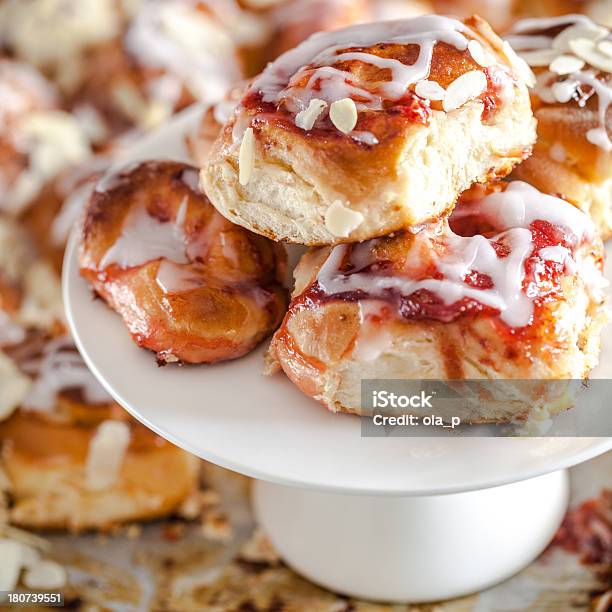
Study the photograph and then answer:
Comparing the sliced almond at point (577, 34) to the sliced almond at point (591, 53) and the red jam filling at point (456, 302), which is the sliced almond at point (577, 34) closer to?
the sliced almond at point (591, 53)

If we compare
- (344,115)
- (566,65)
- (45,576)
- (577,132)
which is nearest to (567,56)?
(566,65)

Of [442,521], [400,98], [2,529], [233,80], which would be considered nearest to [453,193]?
[400,98]

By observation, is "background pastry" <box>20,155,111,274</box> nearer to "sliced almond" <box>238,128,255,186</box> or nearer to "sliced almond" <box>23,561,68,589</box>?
"sliced almond" <box>23,561,68,589</box>

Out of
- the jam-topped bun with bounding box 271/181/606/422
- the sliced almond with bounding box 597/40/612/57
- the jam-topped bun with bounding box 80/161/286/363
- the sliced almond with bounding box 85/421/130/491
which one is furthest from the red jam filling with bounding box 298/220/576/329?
the sliced almond with bounding box 85/421/130/491

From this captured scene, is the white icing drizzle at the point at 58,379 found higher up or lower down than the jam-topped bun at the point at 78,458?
higher up

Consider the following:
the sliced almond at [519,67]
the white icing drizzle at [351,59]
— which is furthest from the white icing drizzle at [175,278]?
the sliced almond at [519,67]

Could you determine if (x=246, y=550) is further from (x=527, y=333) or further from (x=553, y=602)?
(x=527, y=333)
